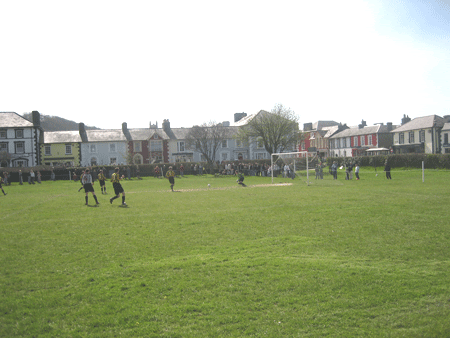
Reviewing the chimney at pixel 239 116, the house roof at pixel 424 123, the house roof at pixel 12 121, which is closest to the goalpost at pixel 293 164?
the house roof at pixel 424 123

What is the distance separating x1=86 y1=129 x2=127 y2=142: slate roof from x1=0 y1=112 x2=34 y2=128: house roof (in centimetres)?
1032

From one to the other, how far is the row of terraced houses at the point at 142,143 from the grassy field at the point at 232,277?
43781 mm

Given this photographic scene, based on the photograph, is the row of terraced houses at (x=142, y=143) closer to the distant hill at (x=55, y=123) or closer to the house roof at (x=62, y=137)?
the house roof at (x=62, y=137)

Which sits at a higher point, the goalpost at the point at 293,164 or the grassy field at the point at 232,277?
the goalpost at the point at 293,164

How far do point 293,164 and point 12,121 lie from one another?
50.6 m

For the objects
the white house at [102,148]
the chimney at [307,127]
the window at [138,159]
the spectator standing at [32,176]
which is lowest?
the spectator standing at [32,176]

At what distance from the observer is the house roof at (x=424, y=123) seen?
188 feet

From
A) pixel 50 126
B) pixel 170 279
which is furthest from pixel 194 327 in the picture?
pixel 50 126

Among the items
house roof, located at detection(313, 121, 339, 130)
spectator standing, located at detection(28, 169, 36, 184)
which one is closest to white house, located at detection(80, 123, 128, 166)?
spectator standing, located at detection(28, 169, 36, 184)

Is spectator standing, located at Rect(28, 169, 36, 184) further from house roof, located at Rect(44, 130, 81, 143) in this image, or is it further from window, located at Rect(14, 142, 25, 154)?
house roof, located at Rect(44, 130, 81, 143)

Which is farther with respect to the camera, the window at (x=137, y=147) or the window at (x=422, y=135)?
the window at (x=137, y=147)

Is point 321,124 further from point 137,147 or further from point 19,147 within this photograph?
point 19,147

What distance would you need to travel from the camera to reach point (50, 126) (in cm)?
9900

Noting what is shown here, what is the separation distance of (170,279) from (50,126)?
104425 mm
